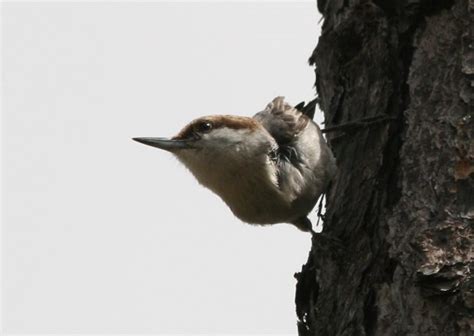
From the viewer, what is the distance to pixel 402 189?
3311mm

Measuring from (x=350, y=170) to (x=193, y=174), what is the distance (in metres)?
1.08

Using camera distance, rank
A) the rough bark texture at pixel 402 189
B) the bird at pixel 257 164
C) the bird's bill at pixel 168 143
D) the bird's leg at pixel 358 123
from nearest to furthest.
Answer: the rough bark texture at pixel 402 189 < the bird's leg at pixel 358 123 < the bird at pixel 257 164 < the bird's bill at pixel 168 143

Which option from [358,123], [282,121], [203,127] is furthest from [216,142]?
[358,123]

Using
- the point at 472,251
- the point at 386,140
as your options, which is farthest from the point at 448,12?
the point at 472,251

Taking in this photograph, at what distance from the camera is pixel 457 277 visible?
291cm

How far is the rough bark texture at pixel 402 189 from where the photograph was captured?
9.85 feet

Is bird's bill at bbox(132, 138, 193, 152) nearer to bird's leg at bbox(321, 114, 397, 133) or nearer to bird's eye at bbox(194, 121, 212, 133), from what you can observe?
bird's eye at bbox(194, 121, 212, 133)

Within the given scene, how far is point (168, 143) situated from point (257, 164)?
541mm

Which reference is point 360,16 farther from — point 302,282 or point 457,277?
point 457,277

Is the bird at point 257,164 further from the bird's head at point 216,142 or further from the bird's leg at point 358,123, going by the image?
the bird's leg at point 358,123

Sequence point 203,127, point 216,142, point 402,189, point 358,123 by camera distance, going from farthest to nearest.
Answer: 1. point 203,127
2. point 216,142
3. point 358,123
4. point 402,189

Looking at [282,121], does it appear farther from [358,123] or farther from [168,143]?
[358,123]

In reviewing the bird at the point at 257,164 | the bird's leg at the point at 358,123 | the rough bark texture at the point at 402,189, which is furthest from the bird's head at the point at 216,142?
the rough bark texture at the point at 402,189

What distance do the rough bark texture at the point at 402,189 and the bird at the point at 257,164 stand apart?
38cm
